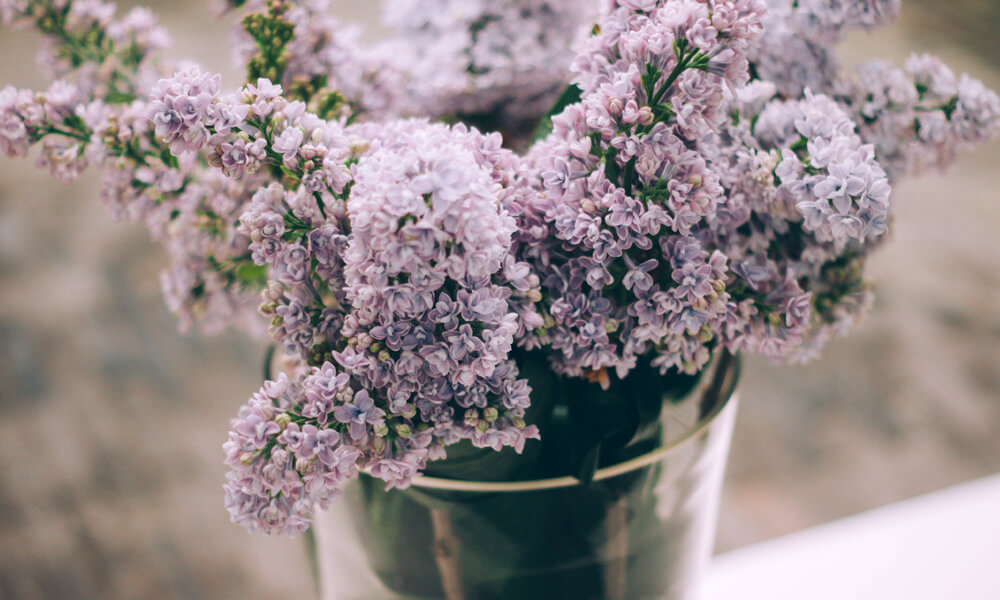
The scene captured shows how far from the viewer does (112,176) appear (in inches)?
14.4

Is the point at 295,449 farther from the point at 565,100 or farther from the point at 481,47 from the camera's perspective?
the point at 481,47

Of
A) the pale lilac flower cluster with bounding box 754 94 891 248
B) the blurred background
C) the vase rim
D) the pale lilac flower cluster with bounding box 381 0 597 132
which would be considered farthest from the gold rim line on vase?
the blurred background

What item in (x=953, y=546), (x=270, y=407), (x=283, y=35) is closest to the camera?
(x=270, y=407)

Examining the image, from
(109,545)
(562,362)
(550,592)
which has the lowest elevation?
(109,545)

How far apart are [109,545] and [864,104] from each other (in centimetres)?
124

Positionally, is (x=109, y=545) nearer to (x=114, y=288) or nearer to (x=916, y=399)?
(x=114, y=288)

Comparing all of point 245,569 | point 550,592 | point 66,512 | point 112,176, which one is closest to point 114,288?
point 66,512

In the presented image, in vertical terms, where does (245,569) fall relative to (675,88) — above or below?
below

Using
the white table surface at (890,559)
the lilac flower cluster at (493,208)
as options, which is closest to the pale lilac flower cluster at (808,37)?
the lilac flower cluster at (493,208)

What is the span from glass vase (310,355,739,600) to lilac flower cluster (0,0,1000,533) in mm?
38

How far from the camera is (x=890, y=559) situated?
0.66 m

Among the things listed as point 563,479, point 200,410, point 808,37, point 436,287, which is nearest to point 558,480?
point 563,479

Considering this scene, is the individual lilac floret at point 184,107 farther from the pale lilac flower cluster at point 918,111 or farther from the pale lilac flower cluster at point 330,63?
the pale lilac flower cluster at point 918,111

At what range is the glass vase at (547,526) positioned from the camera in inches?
13.7
